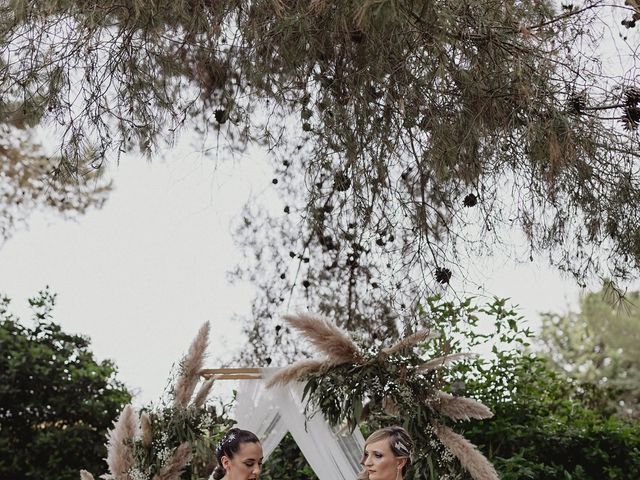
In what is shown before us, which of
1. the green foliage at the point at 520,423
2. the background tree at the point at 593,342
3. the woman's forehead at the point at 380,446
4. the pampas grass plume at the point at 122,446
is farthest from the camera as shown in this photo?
the background tree at the point at 593,342

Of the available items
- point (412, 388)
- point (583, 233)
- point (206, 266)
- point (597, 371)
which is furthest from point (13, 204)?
point (597, 371)

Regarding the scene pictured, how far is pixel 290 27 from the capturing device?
409 centimetres

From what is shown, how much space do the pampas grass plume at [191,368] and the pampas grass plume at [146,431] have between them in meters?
0.20

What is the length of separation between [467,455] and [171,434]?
5.36 ft

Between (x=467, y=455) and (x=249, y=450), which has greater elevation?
(x=467, y=455)

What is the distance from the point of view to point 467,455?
15.6ft

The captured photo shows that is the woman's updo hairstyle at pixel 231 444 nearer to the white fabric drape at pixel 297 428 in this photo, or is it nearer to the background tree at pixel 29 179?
the white fabric drape at pixel 297 428

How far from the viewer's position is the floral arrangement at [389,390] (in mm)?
4980

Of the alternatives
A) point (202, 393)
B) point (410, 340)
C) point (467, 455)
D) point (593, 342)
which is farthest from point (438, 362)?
point (593, 342)

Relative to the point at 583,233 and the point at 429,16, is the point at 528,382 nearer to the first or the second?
the point at 583,233

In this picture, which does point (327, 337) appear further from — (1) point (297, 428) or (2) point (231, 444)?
(2) point (231, 444)

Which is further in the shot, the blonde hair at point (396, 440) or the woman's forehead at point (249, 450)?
the woman's forehead at point (249, 450)

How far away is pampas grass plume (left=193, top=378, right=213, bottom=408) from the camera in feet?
18.0

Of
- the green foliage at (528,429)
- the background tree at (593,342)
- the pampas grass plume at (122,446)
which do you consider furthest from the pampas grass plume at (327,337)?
the background tree at (593,342)
